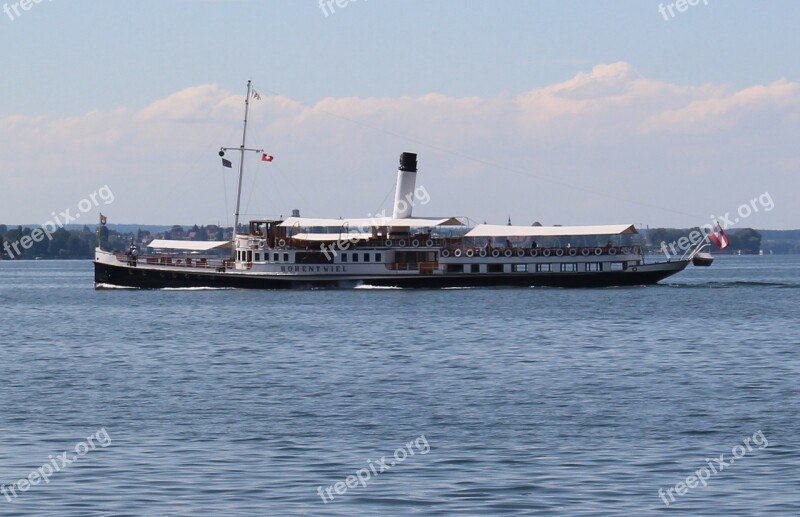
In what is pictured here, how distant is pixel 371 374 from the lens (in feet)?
162

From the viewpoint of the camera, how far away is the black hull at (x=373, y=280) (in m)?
121

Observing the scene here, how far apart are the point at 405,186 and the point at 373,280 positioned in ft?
46.4

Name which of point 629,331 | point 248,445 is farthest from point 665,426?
point 629,331

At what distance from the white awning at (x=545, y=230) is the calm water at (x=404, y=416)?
157 feet

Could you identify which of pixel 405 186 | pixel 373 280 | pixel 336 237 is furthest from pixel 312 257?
pixel 405 186

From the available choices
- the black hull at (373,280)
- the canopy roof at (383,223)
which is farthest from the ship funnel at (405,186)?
the black hull at (373,280)

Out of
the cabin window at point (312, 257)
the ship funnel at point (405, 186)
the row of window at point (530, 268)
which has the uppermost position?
the ship funnel at point (405, 186)

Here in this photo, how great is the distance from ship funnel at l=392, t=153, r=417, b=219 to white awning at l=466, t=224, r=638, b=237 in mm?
7088

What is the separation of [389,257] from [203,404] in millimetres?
81482

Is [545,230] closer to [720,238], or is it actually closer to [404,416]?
[720,238]

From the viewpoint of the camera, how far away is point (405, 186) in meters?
131

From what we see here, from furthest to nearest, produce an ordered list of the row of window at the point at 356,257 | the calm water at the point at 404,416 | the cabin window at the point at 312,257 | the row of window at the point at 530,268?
the row of window at the point at 530,268, the row of window at the point at 356,257, the cabin window at the point at 312,257, the calm water at the point at 404,416

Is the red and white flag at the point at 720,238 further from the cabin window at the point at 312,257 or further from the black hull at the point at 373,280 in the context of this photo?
the cabin window at the point at 312,257

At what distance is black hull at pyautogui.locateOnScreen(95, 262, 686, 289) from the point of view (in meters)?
121
